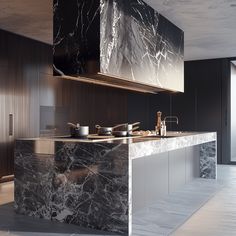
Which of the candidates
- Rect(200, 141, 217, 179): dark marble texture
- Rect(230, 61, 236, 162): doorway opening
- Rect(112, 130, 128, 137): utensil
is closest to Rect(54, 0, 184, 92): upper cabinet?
Rect(112, 130, 128, 137): utensil

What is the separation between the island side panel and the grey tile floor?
125 millimetres

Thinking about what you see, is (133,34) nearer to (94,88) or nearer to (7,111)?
(7,111)

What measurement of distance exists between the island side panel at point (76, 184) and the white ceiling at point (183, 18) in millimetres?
2086

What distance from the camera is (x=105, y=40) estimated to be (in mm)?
3654

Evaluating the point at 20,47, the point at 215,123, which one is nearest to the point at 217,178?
the point at 215,123

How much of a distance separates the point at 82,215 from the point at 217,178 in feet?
11.3

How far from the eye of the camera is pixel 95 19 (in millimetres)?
3598

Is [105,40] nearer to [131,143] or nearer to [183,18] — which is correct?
[131,143]

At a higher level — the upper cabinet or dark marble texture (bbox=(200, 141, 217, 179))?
the upper cabinet

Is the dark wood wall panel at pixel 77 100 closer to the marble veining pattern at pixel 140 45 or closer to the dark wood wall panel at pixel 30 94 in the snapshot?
the dark wood wall panel at pixel 30 94

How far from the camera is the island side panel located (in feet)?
10.1

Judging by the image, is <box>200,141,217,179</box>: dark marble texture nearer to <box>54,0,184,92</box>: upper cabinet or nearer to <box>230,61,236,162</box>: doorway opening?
<box>54,0,184,92</box>: upper cabinet

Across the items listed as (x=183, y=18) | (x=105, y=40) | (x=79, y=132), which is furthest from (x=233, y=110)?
(x=105, y=40)

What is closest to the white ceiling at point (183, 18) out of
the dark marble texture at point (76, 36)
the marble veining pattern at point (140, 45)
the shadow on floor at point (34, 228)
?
the marble veining pattern at point (140, 45)
